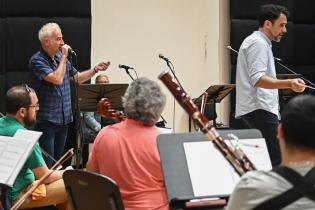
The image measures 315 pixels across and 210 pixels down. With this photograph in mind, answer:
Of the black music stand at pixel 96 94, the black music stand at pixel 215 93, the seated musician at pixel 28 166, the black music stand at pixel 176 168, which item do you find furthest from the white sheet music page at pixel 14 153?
the black music stand at pixel 215 93

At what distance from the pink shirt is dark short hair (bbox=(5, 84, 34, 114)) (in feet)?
2.95

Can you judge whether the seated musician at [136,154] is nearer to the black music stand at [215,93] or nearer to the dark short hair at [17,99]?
the dark short hair at [17,99]

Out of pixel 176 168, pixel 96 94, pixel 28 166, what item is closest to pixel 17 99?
pixel 28 166

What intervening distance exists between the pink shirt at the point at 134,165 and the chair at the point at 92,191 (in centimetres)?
21

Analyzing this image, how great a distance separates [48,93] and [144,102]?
2.24 m

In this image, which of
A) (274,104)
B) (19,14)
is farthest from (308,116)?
(19,14)

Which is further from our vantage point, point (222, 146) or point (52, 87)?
point (52, 87)

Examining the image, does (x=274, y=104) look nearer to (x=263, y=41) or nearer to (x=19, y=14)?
(x=263, y=41)

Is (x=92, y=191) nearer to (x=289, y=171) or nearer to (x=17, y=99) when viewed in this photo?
(x=289, y=171)

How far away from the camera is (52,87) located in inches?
189

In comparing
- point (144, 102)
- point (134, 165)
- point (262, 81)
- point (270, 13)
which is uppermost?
point (270, 13)

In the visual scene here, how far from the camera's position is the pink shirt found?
2.63m

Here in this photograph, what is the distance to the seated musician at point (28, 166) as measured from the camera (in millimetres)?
3283

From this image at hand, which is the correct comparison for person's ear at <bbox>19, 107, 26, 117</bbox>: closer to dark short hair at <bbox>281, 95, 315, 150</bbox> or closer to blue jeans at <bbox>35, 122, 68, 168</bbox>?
blue jeans at <bbox>35, 122, 68, 168</bbox>
